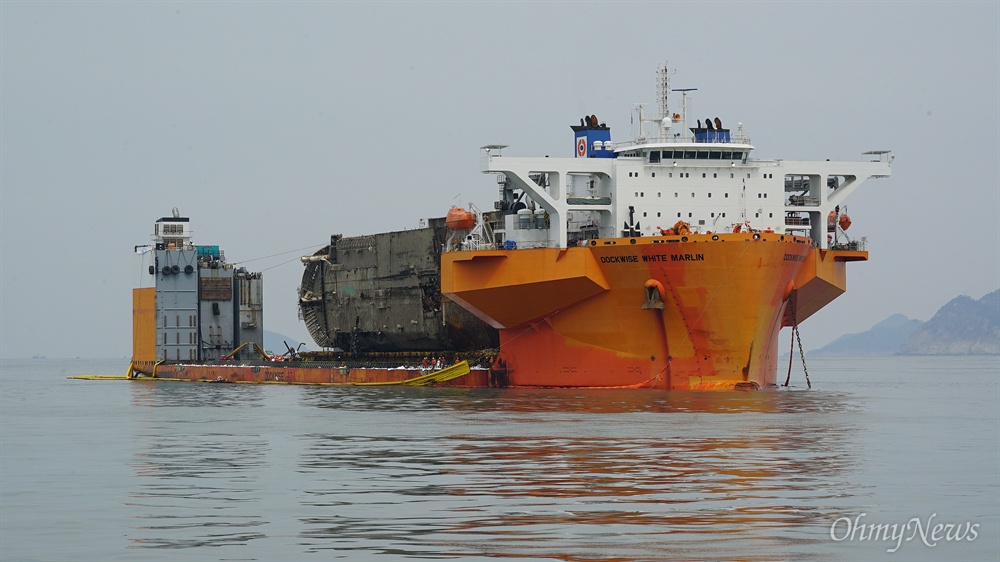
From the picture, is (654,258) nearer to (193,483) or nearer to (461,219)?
(461,219)

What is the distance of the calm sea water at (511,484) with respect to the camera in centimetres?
1656

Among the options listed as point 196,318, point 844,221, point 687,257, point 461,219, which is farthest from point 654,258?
point 196,318

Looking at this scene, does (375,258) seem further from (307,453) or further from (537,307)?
(307,453)

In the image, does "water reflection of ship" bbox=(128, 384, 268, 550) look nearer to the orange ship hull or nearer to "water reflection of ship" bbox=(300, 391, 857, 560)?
"water reflection of ship" bbox=(300, 391, 857, 560)

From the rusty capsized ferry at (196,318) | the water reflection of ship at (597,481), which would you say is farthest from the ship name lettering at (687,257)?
the rusty capsized ferry at (196,318)

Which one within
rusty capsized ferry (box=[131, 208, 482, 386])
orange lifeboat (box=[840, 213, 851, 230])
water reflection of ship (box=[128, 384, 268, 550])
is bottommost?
water reflection of ship (box=[128, 384, 268, 550])

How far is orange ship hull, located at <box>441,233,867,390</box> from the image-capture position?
140ft

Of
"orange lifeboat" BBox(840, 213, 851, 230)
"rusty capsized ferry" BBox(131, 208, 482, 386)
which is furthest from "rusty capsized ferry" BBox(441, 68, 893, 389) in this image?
"rusty capsized ferry" BBox(131, 208, 482, 386)

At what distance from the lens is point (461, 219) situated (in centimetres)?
4878

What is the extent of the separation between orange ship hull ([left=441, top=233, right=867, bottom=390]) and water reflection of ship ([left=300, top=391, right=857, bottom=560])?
6.35 m

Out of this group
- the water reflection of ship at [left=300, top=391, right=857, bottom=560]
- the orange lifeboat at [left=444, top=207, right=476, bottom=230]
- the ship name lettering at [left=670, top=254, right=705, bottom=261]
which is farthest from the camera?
the orange lifeboat at [left=444, top=207, right=476, bottom=230]

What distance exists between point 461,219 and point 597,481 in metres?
27.6

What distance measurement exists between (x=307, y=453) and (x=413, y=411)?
11.8 metres

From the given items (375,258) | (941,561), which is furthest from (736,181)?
(941,561)
